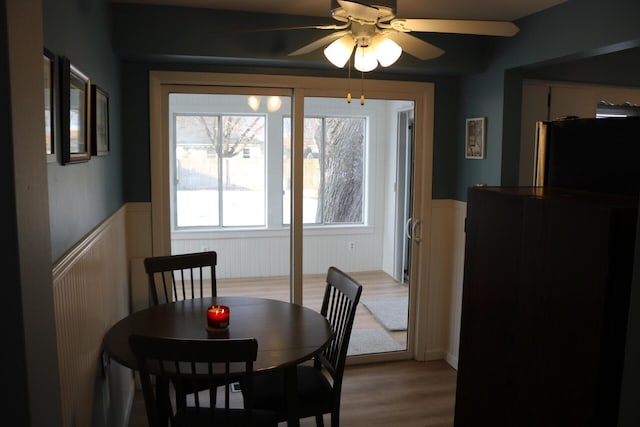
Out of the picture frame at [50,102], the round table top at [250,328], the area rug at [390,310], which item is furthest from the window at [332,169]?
the picture frame at [50,102]

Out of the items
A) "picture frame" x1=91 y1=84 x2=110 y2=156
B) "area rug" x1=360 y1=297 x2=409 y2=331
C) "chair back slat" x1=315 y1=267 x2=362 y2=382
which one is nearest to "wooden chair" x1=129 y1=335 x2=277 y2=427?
"chair back slat" x1=315 y1=267 x2=362 y2=382

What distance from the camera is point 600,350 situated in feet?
3.38

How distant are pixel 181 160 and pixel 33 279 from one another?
13.1 ft

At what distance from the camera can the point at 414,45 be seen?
2.34 m

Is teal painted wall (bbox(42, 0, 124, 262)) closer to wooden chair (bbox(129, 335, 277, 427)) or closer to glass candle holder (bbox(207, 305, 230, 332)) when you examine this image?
wooden chair (bbox(129, 335, 277, 427))

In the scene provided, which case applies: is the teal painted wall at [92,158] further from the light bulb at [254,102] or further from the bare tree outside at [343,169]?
the bare tree outside at [343,169]

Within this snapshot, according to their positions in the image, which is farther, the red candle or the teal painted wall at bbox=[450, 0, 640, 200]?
the teal painted wall at bbox=[450, 0, 640, 200]

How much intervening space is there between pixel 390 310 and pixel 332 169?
141cm

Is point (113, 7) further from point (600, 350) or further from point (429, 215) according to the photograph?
point (600, 350)

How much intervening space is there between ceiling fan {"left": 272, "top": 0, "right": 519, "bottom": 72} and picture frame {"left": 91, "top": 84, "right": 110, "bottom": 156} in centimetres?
105

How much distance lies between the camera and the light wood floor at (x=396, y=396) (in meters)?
3.08

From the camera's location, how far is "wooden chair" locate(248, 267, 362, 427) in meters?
2.38

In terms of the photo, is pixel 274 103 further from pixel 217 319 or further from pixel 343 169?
pixel 217 319

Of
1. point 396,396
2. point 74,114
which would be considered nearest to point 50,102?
point 74,114
